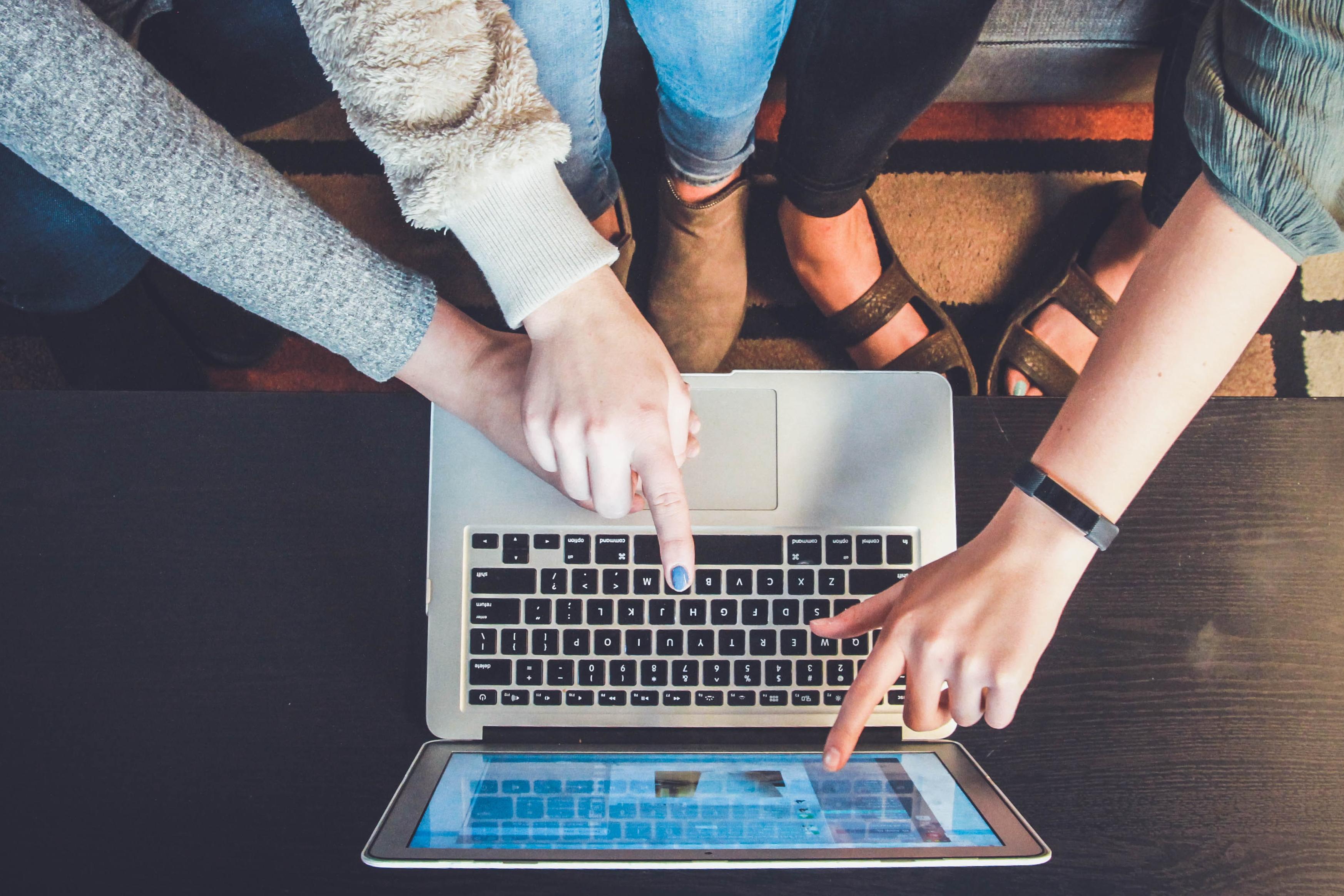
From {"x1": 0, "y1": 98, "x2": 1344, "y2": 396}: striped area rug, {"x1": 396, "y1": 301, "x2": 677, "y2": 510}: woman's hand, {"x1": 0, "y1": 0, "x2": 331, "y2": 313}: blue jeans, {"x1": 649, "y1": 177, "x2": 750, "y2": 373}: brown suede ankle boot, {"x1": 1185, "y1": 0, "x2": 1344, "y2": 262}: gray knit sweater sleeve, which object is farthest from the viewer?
{"x1": 0, "y1": 98, "x2": 1344, "y2": 396}: striped area rug

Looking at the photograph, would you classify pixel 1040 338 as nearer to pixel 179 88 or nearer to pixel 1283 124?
pixel 1283 124

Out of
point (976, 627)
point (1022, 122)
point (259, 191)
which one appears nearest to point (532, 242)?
point (259, 191)

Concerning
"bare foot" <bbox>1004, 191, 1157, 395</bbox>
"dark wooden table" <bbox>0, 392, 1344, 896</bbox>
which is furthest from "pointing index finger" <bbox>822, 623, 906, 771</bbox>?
"bare foot" <bbox>1004, 191, 1157, 395</bbox>

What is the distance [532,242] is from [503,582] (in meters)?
0.25

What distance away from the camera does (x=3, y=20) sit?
0.44 meters

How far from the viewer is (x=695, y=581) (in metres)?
0.57

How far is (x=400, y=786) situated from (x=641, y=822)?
0.54 ft

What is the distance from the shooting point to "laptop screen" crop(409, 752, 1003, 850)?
459 millimetres

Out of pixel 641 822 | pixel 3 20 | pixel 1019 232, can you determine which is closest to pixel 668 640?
pixel 641 822

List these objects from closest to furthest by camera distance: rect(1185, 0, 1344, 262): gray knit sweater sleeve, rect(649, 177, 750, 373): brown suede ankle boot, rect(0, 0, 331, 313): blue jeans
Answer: rect(1185, 0, 1344, 262): gray knit sweater sleeve, rect(0, 0, 331, 313): blue jeans, rect(649, 177, 750, 373): brown suede ankle boot

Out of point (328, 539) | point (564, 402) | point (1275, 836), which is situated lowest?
point (1275, 836)

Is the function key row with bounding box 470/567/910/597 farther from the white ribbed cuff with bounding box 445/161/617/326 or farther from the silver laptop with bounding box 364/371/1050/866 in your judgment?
the white ribbed cuff with bounding box 445/161/617/326

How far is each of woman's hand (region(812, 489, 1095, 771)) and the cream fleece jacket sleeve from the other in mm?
326

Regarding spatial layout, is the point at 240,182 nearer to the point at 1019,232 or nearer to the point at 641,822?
the point at 641,822
